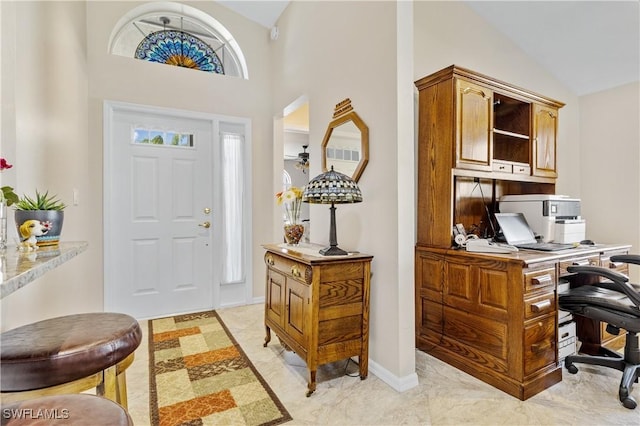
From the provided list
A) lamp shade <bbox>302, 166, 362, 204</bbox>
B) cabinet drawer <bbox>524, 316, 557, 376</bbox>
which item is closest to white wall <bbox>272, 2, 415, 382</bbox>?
lamp shade <bbox>302, 166, 362, 204</bbox>

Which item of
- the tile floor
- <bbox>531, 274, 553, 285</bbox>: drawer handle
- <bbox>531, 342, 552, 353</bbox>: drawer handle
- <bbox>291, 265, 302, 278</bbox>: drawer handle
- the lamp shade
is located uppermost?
the lamp shade

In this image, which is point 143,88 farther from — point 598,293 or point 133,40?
point 598,293

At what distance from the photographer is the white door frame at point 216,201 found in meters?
2.98

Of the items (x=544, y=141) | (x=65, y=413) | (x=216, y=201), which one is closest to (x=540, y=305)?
(x=544, y=141)

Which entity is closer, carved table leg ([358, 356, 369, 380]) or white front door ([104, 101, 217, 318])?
carved table leg ([358, 356, 369, 380])

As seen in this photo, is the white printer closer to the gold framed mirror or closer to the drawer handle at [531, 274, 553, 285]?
the drawer handle at [531, 274, 553, 285]

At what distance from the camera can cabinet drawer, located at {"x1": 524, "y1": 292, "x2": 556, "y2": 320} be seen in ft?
6.08

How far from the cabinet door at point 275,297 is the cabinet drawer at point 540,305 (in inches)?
60.2

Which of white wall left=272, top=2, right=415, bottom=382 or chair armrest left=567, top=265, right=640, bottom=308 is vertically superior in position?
white wall left=272, top=2, right=415, bottom=382

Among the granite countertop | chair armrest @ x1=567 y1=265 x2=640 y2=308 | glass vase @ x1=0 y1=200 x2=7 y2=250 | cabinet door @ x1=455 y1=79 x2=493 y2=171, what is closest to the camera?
the granite countertop

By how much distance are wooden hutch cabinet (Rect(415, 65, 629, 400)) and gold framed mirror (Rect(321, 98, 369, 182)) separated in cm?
54

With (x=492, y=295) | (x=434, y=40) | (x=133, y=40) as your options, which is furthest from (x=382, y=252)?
(x=133, y=40)

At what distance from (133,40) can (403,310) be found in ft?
12.1

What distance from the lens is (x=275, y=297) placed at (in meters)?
2.38
